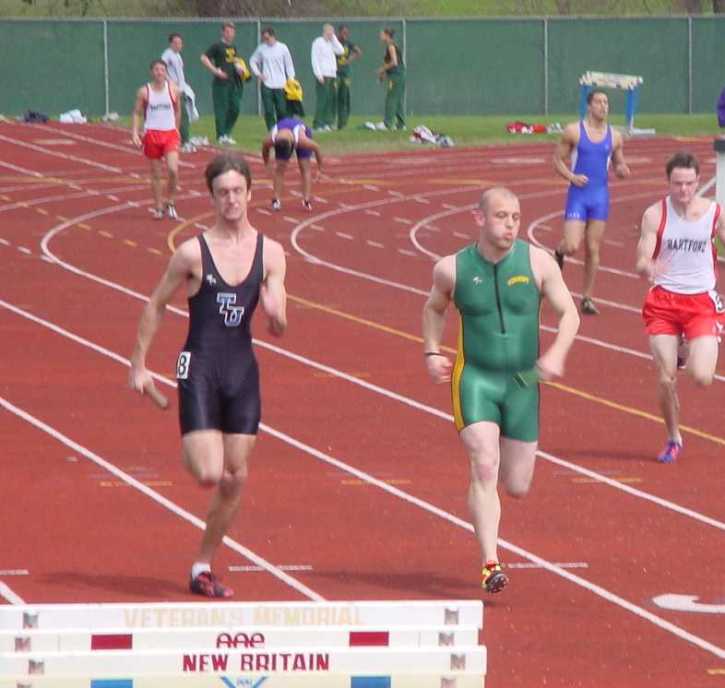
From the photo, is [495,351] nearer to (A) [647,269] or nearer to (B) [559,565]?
(B) [559,565]

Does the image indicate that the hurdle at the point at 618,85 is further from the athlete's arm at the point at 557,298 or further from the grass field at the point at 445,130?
the athlete's arm at the point at 557,298

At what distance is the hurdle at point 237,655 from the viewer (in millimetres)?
7133

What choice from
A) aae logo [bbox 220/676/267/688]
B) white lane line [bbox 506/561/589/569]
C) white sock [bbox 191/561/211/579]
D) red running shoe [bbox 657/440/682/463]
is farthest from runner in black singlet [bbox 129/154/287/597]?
red running shoe [bbox 657/440/682/463]

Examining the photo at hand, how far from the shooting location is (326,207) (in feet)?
97.8

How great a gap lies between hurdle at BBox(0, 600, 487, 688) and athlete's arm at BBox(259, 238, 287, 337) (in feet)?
7.63

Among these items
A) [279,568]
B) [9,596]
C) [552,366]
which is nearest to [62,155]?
[279,568]

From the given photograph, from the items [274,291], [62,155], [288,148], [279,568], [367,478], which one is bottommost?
[367,478]

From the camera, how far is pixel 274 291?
9.70m

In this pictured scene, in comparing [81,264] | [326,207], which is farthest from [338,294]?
[326,207]

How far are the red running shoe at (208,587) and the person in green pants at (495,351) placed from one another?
1211 mm

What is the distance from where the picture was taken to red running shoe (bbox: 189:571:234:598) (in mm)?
10035

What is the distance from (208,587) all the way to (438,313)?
1.69m

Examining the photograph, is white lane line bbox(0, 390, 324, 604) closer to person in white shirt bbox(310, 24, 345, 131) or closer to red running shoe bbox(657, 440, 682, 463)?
red running shoe bbox(657, 440, 682, 463)

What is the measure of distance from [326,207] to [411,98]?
740 inches
